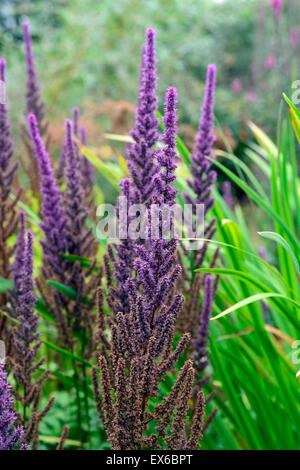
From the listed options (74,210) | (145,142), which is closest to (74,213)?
(74,210)

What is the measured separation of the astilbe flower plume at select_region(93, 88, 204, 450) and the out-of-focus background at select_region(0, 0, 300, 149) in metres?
3.65

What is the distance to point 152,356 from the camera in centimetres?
114

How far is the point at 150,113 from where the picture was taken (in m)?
1.48

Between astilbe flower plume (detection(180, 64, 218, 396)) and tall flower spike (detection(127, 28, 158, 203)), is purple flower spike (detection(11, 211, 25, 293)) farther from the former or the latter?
astilbe flower plume (detection(180, 64, 218, 396))

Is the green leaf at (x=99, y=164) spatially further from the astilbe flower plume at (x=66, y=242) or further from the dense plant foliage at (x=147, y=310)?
the astilbe flower plume at (x=66, y=242)

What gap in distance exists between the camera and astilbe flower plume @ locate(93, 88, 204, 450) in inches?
44.6

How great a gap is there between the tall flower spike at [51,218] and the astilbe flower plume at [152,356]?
2.17ft

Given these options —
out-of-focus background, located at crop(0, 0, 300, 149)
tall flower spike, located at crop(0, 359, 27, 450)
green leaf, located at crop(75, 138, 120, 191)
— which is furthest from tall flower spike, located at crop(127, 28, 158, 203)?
out-of-focus background, located at crop(0, 0, 300, 149)

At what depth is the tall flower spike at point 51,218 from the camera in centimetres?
175

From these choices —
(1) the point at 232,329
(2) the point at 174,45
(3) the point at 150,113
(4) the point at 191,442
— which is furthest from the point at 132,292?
(2) the point at 174,45

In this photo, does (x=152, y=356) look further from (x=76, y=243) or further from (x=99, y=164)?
(x=99, y=164)

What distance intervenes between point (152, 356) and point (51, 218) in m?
0.81

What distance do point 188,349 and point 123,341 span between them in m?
0.68

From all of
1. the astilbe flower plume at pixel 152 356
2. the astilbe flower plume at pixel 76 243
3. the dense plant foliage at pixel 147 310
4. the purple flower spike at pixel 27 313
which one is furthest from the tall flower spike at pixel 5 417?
the astilbe flower plume at pixel 76 243
